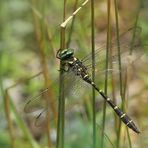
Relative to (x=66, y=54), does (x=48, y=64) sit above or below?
above

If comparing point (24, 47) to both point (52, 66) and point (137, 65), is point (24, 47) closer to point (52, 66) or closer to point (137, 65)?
point (52, 66)

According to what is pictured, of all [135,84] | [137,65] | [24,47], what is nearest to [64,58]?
[137,65]

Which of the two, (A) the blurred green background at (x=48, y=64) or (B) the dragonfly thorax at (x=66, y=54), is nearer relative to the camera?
(B) the dragonfly thorax at (x=66, y=54)

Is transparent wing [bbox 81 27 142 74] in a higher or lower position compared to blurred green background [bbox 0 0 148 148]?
lower

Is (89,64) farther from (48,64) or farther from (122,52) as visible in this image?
(48,64)

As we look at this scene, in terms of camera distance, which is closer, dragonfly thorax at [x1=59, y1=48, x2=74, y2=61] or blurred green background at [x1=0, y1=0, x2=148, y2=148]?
dragonfly thorax at [x1=59, y1=48, x2=74, y2=61]

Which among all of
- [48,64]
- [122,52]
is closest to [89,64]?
[122,52]
